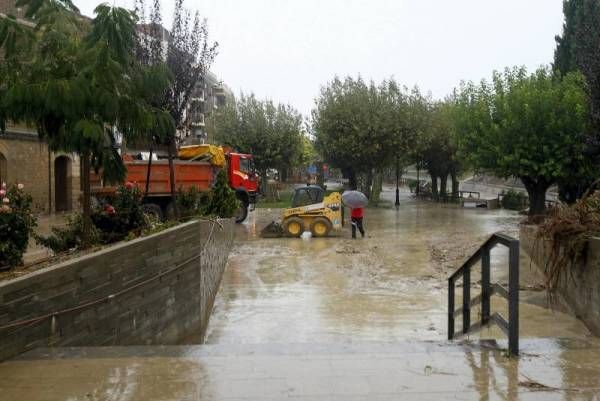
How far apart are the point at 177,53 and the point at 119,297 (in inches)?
322

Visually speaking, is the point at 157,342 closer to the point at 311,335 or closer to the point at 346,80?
the point at 311,335

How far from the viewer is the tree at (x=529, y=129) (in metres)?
23.0

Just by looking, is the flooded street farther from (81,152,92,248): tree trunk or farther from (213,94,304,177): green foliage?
(213,94,304,177): green foliage

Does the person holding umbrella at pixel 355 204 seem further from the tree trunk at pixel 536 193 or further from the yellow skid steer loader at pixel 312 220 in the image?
the tree trunk at pixel 536 193

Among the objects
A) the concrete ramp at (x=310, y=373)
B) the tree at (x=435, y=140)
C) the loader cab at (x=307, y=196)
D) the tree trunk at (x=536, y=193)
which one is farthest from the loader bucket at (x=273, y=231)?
the tree at (x=435, y=140)

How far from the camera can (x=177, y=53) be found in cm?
1366

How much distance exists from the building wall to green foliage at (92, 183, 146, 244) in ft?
38.8

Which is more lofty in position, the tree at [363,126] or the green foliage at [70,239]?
the tree at [363,126]

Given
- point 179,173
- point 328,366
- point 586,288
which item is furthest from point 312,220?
point 328,366

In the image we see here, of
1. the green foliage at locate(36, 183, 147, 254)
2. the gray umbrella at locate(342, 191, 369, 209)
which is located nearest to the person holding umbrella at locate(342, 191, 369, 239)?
the gray umbrella at locate(342, 191, 369, 209)

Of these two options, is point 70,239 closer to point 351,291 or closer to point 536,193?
point 351,291

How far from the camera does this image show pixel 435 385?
14.5ft

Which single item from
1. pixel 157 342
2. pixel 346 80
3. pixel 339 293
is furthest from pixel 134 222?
pixel 346 80

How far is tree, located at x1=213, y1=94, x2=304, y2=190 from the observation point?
41.5 m
